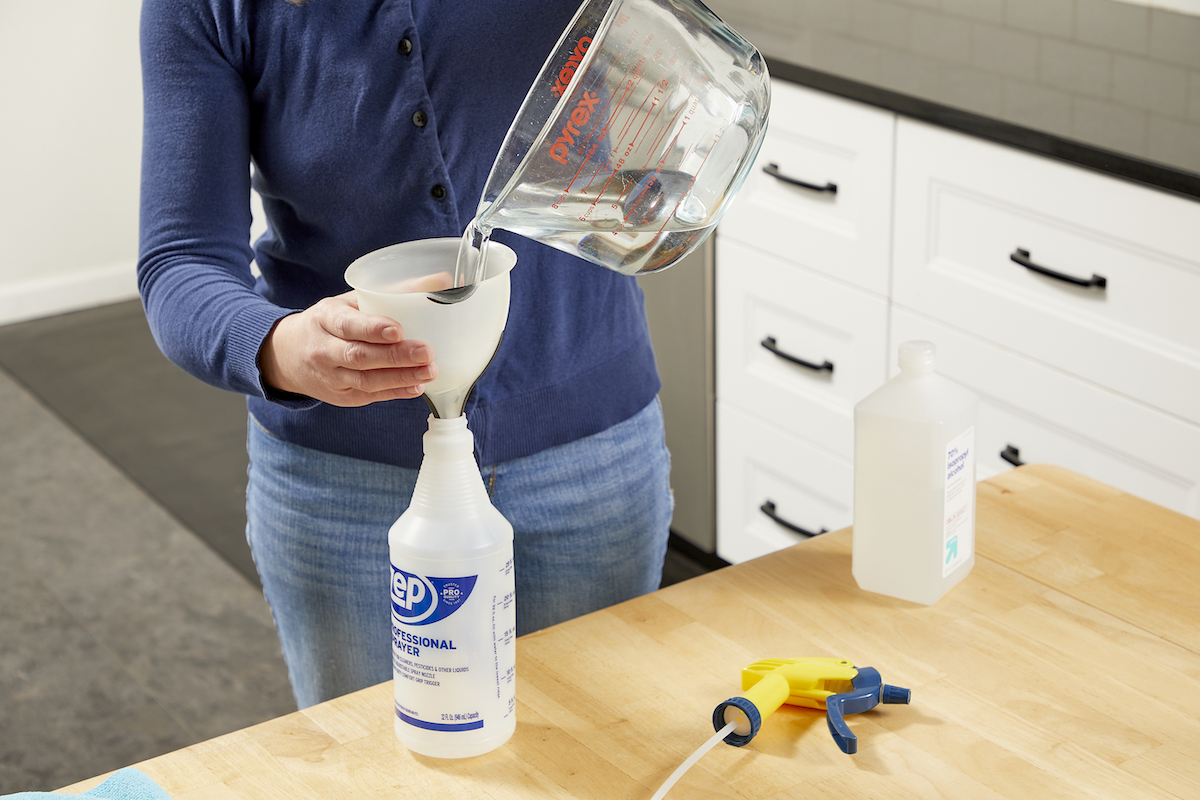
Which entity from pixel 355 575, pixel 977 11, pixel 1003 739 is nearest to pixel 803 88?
pixel 977 11

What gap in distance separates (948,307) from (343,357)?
113 centimetres

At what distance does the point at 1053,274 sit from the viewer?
5.04ft

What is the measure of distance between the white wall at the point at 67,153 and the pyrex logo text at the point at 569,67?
3.35 m

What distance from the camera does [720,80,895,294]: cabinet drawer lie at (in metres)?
1.73

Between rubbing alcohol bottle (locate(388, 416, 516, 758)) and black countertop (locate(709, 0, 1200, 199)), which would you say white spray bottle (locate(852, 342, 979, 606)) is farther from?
black countertop (locate(709, 0, 1200, 199))

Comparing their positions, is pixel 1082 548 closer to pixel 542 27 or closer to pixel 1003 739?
pixel 1003 739

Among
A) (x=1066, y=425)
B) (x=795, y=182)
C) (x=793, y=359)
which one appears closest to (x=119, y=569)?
(x=793, y=359)

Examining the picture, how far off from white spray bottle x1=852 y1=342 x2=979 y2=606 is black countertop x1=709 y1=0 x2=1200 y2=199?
26.0 inches

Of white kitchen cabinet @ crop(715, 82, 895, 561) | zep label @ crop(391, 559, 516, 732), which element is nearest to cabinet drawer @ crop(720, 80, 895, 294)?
white kitchen cabinet @ crop(715, 82, 895, 561)

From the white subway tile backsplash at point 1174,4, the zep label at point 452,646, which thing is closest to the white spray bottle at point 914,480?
the zep label at point 452,646

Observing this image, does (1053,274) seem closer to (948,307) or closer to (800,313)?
(948,307)

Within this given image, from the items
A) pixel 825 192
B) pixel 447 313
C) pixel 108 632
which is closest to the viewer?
pixel 447 313

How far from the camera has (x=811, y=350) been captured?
1908 mm

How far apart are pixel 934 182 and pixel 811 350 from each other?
341 mm
